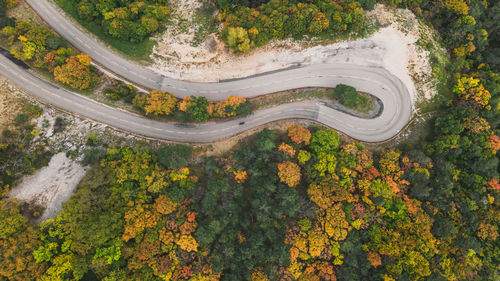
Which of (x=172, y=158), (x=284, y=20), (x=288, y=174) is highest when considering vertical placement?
(x=284, y=20)

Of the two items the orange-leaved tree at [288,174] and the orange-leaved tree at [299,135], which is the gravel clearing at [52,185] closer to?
the orange-leaved tree at [288,174]

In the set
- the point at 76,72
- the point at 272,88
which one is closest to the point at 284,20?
the point at 272,88

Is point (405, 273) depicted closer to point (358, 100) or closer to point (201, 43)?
point (358, 100)

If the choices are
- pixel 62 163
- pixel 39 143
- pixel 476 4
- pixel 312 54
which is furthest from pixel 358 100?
pixel 39 143

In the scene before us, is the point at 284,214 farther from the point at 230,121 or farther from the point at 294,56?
the point at 294,56

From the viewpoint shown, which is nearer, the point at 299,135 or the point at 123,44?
the point at 299,135
